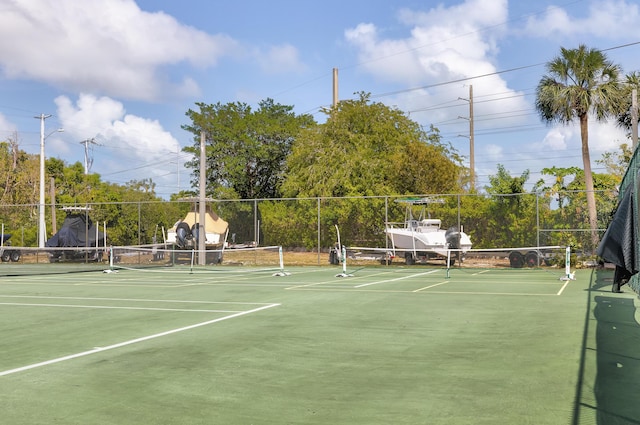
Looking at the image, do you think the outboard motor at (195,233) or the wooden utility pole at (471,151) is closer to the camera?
the outboard motor at (195,233)

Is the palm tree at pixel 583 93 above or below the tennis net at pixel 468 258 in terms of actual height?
above

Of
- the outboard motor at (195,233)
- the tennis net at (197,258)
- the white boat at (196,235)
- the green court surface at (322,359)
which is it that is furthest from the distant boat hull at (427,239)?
the green court surface at (322,359)

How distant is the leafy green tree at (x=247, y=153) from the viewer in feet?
163

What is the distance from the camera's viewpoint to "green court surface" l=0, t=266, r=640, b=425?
17.3 feet

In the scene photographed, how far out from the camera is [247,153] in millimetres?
50062

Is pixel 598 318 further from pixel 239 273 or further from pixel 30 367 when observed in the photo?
pixel 239 273

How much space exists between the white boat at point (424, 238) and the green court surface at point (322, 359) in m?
11.2

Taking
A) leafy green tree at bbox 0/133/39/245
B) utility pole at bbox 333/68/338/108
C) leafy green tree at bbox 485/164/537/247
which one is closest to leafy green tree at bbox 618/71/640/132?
leafy green tree at bbox 485/164/537/247

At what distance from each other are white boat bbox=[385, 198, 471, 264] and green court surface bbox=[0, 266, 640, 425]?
11209mm

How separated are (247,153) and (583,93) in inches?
1094

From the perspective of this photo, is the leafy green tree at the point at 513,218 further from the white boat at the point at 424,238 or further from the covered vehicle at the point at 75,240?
the covered vehicle at the point at 75,240

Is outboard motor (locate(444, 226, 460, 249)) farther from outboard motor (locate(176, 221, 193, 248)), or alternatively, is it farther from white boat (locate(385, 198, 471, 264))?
outboard motor (locate(176, 221, 193, 248))

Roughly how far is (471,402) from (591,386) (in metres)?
1.33

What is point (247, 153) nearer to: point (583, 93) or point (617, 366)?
point (583, 93)
